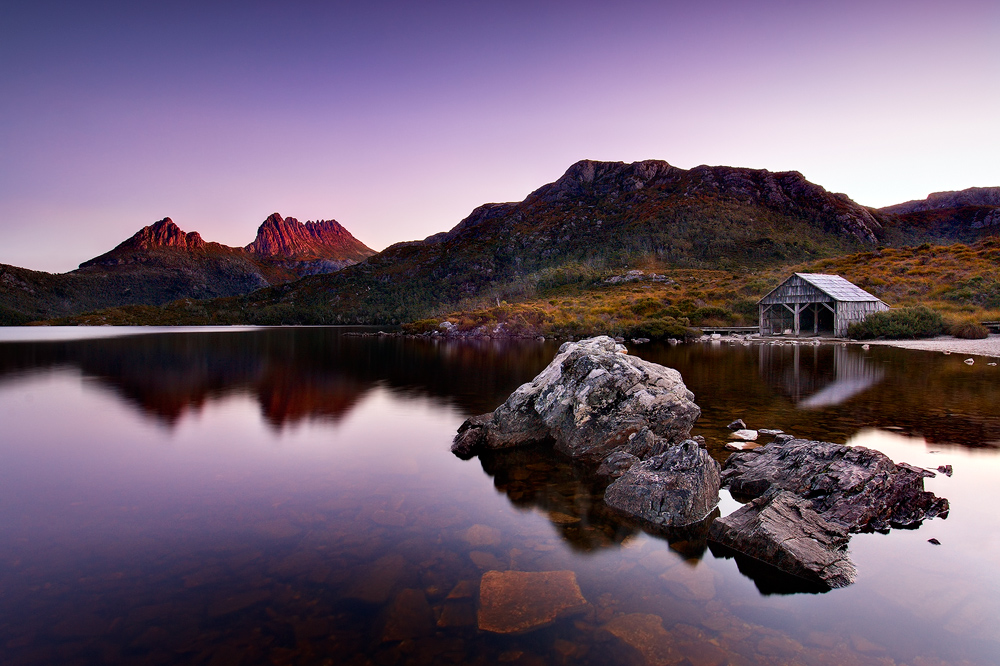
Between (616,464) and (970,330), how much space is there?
49.5 m

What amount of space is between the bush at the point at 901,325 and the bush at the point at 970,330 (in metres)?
1.52

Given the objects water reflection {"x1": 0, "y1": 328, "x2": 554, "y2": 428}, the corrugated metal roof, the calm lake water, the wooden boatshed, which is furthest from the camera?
the wooden boatshed

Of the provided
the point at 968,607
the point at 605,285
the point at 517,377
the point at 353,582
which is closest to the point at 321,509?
the point at 353,582

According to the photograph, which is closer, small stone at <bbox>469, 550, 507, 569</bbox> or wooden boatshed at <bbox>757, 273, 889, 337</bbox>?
small stone at <bbox>469, 550, 507, 569</bbox>

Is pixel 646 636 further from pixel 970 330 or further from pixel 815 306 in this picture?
pixel 815 306

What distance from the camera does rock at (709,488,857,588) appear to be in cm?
683

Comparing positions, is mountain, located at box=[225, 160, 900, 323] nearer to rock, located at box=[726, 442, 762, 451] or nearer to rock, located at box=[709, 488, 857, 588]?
rock, located at box=[726, 442, 762, 451]

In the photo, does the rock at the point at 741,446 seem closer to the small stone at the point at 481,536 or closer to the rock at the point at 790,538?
the rock at the point at 790,538

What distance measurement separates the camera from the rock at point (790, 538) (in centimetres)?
683

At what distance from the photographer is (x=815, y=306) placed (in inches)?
2058

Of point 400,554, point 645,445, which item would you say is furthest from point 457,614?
point 645,445

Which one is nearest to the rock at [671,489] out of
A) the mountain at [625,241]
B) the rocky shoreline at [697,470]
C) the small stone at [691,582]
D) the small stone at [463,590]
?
the rocky shoreline at [697,470]

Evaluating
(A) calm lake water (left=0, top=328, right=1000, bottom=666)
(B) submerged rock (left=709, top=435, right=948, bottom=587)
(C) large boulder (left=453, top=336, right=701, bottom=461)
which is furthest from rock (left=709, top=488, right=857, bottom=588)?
(C) large boulder (left=453, top=336, right=701, bottom=461)

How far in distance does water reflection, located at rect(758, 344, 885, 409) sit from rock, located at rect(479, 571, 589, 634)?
15211mm
